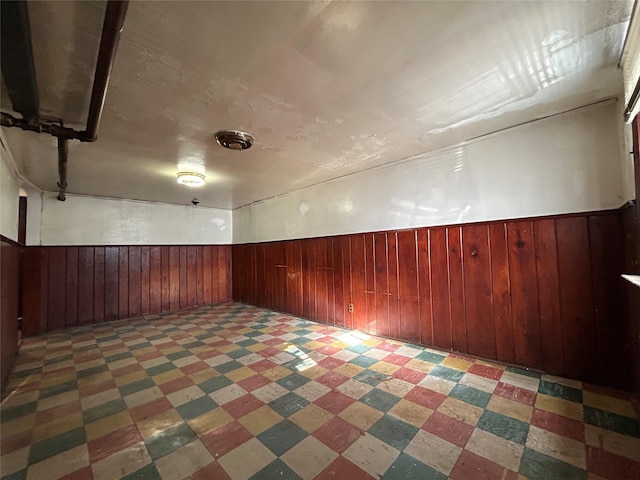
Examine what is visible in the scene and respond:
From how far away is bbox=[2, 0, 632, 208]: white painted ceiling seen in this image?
139 cm

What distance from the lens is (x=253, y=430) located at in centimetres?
192

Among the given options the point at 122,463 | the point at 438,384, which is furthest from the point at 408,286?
the point at 122,463

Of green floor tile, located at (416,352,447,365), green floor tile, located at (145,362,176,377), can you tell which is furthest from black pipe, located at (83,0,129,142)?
green floor tile, located at (416,352,447,365)

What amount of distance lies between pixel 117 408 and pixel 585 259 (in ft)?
14.7

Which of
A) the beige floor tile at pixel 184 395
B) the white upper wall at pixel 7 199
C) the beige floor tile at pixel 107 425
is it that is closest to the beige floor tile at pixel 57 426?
the beige floor tile at pixel 107 425

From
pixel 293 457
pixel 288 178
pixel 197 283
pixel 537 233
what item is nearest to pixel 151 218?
pixel 197 283

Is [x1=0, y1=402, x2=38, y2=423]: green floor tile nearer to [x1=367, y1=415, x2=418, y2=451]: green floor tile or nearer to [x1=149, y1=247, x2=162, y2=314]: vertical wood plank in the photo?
[x1=367, y1=415, x2=418, y2=451]: green floor tile

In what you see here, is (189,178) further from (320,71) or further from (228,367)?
(320,71)

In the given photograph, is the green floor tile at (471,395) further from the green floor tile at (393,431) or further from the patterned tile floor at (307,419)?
the green floor tile at (393,431)

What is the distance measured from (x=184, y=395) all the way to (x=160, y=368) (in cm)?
84

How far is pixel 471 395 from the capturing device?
2297 millimetres

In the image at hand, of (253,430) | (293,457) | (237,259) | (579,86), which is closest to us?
(293,457)

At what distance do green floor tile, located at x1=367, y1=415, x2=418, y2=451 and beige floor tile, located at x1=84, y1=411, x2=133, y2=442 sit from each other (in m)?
1.92

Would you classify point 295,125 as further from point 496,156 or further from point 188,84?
point 496,156
